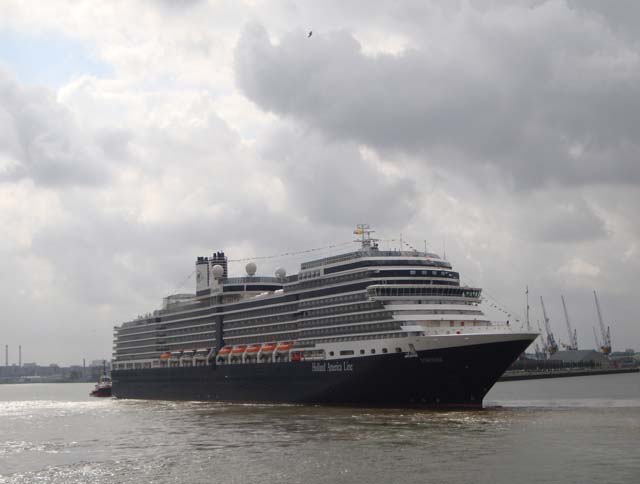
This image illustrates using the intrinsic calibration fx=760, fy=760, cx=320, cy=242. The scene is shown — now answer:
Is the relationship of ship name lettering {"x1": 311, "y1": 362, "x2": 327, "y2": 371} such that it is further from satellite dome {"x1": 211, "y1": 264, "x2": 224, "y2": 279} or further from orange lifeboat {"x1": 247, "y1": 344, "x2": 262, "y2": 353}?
satellite dome {"x1": 211, "y1": 264, "x2": 224, "y2": 279}

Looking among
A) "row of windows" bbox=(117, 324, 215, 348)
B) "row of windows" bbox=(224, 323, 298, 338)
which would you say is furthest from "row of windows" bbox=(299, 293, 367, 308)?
"row of windows" bbox=(117, 324, 215, 348)

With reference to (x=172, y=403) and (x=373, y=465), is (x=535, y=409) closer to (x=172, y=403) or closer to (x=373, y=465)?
(x=373, y=465)

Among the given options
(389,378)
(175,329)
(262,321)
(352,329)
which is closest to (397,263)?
(352,329)

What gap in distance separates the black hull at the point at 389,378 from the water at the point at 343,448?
2.24 m

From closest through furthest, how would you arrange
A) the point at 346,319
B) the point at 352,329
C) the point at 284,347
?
the point at 352,329 → the point at 346,319 → the point at 284,347

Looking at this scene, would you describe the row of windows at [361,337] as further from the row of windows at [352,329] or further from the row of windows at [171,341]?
the row of windows at [171,341]

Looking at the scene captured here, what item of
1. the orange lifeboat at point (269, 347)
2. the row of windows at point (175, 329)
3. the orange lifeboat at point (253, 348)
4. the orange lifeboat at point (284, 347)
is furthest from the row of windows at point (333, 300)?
the row of windows at point (175, 329)

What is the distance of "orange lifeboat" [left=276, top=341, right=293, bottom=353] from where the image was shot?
72562 mm

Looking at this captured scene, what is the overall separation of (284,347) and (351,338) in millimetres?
10480

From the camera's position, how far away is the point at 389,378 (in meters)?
59.9

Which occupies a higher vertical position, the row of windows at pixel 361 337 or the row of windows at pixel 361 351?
the row of windows at pixel 361 337

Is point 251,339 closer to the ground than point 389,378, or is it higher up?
higher up

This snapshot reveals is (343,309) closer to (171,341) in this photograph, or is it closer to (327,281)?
(327,281)

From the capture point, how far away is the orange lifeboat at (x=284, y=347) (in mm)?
72562
